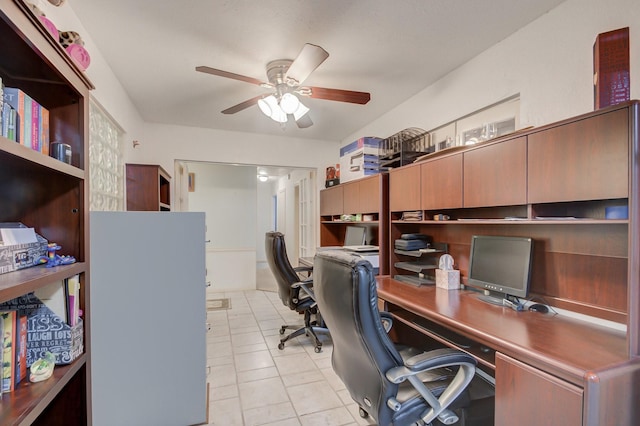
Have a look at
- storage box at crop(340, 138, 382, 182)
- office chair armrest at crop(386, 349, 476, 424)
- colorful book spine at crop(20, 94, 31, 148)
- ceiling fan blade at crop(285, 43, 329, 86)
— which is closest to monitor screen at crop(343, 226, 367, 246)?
storage box at crop(340, 138, 382, 182)

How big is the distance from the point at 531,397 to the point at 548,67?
5.90ft

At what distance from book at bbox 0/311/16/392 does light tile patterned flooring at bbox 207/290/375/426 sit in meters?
1.20

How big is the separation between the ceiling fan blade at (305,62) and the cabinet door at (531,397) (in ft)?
5.88

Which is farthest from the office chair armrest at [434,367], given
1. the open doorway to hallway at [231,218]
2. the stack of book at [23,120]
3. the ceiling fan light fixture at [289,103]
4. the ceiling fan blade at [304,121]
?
the open doorway to hallway at [231,218]

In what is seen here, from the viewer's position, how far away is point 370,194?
3000 mm

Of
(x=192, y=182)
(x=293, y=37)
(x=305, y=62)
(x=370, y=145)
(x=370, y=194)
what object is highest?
(x=293, y=37)

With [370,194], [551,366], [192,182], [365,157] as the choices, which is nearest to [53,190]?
[551,366]

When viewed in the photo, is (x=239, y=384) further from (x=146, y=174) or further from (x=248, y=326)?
(x=146, y=174)

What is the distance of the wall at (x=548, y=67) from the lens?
→ 1.42m

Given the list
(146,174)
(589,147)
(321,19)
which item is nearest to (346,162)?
(321,19)

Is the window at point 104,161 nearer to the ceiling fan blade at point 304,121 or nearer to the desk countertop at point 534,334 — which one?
the ceiling fan blade at point 304,121

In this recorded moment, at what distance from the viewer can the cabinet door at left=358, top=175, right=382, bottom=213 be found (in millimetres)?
2848

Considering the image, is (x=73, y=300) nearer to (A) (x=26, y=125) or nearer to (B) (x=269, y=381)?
(A) (x=26, y=125)

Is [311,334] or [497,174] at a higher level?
[497,174]
